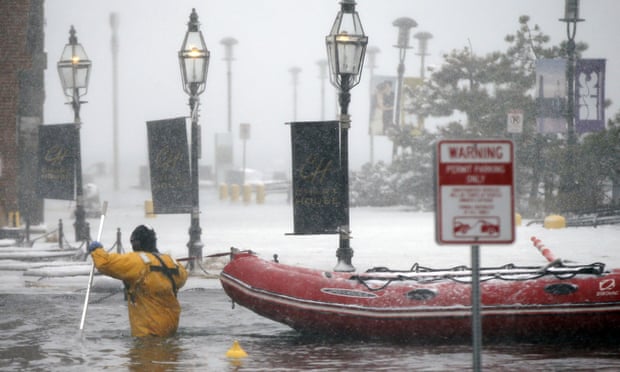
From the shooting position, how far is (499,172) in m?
7.67

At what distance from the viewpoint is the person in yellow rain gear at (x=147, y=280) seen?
12.5 meters

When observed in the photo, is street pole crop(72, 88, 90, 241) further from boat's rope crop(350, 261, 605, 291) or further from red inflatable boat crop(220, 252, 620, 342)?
boat's rope crop(350, 261, 605, 291)

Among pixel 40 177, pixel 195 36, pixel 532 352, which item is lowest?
pixel 532 352

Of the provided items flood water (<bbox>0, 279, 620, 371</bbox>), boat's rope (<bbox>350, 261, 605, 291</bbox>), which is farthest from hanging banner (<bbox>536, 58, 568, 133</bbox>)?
boat's rope (<bbox>350, 261, 605, 291</bbox>)

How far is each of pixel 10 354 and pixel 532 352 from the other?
5318 mm

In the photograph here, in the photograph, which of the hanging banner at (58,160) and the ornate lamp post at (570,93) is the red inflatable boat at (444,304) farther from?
the ornate lamp post at (570,93)

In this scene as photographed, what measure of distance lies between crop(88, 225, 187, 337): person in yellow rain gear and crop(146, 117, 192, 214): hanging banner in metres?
8.28

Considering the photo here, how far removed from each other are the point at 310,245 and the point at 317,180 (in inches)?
376

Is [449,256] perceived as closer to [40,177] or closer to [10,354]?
[40,177]

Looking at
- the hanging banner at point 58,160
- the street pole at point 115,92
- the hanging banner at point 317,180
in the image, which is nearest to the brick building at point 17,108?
the hanging banner at point 58,160

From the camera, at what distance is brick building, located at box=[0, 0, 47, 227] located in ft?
105

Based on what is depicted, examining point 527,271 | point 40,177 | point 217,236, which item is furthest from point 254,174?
point 527,271

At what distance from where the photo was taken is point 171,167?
21.4m

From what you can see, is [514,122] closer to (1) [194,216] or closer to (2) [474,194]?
(1) [194,216]
